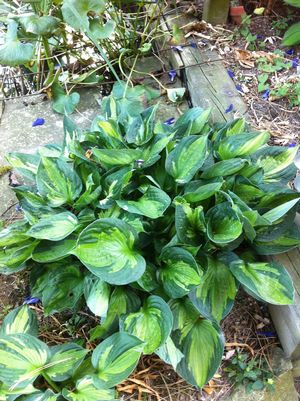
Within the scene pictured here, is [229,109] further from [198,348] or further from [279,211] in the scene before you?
[198,348]

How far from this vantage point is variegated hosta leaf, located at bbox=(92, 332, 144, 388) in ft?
3.27

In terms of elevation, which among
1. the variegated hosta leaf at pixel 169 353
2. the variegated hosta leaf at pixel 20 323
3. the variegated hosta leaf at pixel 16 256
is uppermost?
the variegated hosta leaf at pixel 16 256

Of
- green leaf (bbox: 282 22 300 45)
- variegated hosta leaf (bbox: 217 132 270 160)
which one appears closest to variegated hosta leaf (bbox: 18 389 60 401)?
variegated hosta leaf (bbox: 217 132 270 160)

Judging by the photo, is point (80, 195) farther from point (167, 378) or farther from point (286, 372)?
point (286, 372)

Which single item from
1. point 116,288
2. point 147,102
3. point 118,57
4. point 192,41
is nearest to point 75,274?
point 116,288

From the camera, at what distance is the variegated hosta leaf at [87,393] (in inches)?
39.9

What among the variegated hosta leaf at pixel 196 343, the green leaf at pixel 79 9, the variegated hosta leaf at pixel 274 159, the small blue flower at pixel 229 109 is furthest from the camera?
the small blue flower at pixel 229 109

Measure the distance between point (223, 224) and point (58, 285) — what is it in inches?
19.4

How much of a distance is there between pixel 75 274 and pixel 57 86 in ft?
3.39

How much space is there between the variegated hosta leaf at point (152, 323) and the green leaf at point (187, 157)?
0.36 metres

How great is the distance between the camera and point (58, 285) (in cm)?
122

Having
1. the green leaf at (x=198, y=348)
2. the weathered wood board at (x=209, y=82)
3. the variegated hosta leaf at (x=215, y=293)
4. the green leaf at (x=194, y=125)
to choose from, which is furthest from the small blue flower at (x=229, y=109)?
the green leaf at (x=198, y=348)

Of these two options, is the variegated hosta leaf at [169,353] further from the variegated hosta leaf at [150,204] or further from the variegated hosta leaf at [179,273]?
the variegated hosta leaf at [150,204]

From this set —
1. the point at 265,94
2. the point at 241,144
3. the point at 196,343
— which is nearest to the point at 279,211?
the point at 241,144
